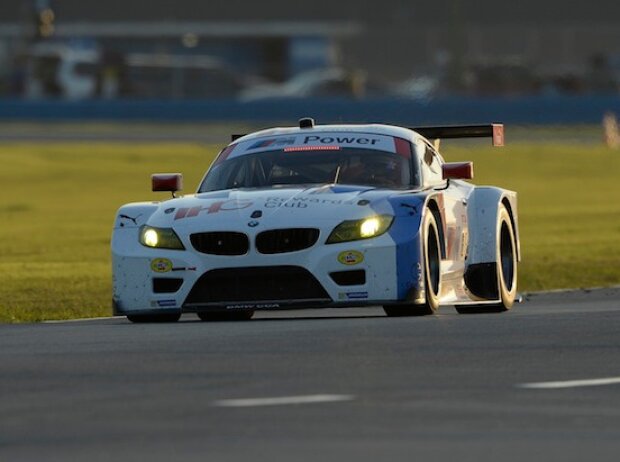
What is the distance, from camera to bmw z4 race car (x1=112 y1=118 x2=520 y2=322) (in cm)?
1116

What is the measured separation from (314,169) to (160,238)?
5.18 ft

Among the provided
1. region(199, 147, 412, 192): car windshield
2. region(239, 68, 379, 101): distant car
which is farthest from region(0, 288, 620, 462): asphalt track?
region(239, 68, 379, 101): distant car

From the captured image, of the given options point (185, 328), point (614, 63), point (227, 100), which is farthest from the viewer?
point (614, 63)

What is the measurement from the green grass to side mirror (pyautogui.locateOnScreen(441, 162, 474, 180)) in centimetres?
337

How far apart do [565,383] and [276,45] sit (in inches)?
2868

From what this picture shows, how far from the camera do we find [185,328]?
1082 centimetres

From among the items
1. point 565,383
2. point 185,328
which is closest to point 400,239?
point 185,328

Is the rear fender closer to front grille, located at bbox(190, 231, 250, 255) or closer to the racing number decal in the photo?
the racing number decal

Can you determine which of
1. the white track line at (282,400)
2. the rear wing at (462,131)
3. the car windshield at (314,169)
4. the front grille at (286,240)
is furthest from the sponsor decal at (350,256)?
the white track line at (282,400)

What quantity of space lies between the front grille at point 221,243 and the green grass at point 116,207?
280 centimetres

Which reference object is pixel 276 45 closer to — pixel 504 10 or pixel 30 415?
pixel 504 10

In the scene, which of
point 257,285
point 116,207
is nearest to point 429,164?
point 257,285

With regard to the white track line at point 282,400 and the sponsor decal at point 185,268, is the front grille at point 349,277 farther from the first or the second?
the white track line at point 282,400

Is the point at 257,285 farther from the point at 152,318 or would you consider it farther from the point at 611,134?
the point at 611,134
